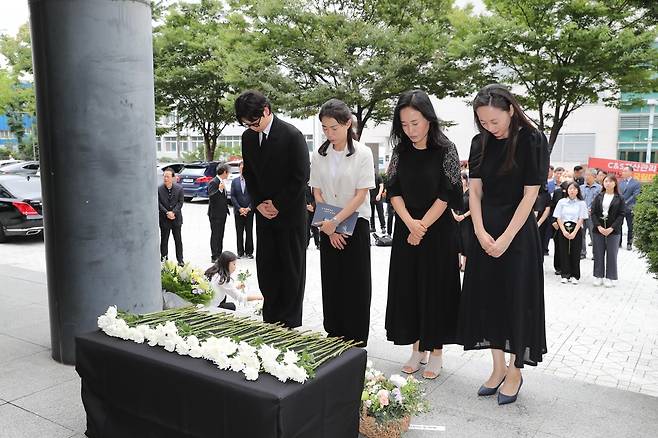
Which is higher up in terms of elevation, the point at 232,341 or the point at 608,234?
the point at 232,341

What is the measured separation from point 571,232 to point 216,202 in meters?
5.79

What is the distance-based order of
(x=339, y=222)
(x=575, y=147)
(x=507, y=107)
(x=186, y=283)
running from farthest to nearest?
(x=575, y=147) < (x=186, y=283) < (x=339, y=222) < (x=507, y=107)

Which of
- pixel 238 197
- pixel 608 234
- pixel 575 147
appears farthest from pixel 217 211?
pixel 575 147

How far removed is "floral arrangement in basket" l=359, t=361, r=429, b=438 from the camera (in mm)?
3023

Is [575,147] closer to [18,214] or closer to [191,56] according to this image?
[191,56]

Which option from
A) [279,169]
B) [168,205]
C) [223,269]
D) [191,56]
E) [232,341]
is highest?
[191,56]

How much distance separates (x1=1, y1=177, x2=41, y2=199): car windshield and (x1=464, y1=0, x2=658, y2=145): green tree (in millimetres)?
12546

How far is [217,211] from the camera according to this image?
33.8 ft

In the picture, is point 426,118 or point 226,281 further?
point 226,281

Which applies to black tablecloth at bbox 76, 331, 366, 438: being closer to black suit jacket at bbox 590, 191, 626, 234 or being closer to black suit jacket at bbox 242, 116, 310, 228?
black suit jacket at bbox 242, 116, 310, 228

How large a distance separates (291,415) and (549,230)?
968cm

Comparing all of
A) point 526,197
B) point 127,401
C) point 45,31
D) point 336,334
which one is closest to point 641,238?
point 526,197

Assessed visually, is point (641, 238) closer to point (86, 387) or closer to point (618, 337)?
point (618, 337)

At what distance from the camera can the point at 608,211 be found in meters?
8.88
